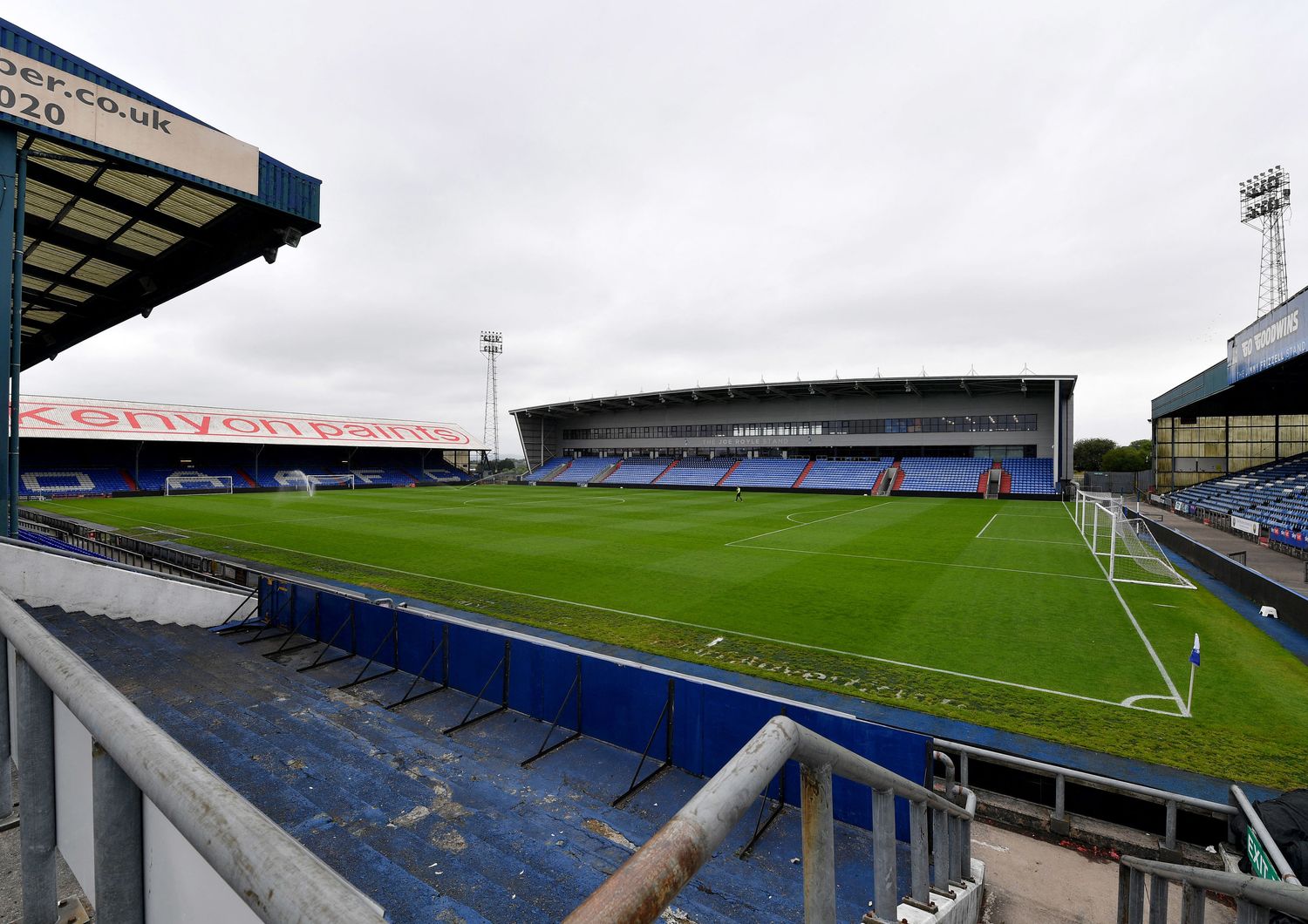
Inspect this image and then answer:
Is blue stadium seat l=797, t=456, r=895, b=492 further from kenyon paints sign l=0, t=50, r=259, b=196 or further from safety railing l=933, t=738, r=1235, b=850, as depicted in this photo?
kenyon paints sign l=0, t=50, r=259, b=196

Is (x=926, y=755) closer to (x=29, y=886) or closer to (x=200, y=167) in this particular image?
(x=29, y=886)

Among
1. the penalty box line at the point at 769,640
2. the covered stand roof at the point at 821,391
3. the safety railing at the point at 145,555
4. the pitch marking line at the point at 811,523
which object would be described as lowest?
the penalty box line at the point at 769,640

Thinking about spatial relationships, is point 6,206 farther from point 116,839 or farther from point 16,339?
point 116,839

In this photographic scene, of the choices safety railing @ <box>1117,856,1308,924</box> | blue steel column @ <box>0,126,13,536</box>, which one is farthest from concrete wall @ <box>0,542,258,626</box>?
safety railing @ <box>1117,856,1308,924</box>

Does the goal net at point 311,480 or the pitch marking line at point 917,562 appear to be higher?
the goal net at point 311,480

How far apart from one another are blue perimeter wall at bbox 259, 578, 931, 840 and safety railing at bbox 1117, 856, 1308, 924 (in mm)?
1748

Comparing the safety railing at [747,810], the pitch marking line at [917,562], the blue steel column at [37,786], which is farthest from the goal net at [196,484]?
the safety railing at [747,810]

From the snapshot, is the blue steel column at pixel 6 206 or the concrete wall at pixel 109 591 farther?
the blue steel column at pixel 6 206

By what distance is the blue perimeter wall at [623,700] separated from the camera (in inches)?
247

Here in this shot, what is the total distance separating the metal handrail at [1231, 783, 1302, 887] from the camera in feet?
15.6

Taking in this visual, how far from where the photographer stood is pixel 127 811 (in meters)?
1.43

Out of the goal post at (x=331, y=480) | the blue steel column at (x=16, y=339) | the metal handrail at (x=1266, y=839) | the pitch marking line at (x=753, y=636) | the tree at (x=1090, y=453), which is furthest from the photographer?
the tree at (x=1090, y=453)

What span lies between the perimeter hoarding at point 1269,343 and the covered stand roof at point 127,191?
3316 centimetres

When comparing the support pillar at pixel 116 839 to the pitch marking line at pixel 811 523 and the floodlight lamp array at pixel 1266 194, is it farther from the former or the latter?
the floodlight lamp array at pixel 1266 194
